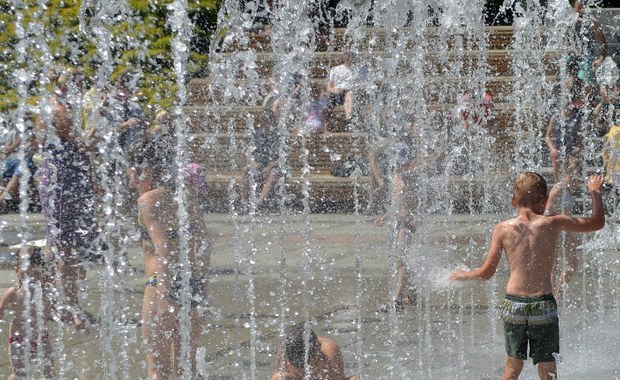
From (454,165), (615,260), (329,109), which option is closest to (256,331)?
(615,260)

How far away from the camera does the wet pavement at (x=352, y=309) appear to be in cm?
587

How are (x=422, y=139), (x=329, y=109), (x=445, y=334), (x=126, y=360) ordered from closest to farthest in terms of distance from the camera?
1. (x=126, y=360)
2. (x=445, y=334)
3. (x=422, y=139)
4. (x=329, y=109)

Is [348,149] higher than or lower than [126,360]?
higher

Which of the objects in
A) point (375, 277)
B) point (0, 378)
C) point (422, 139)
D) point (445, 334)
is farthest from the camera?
point (422, 139)

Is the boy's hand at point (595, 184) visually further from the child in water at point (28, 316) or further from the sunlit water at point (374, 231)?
the child in water at point (28, 316)

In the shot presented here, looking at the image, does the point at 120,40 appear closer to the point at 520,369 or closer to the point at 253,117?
the point at 253,117

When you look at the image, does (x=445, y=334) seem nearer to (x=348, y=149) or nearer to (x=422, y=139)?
(x=422, y=139)

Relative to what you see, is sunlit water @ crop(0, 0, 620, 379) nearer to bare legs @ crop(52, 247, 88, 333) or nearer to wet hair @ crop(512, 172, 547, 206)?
bare legs @ crop(52, 247, 88, 333)

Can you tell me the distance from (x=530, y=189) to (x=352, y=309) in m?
→ 2.75

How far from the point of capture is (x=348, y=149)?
1317cm

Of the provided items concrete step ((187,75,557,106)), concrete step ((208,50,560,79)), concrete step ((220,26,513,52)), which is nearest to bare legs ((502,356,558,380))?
concrete step ((187,75,557,106))

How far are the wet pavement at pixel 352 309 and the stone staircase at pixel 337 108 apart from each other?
5.46 ft

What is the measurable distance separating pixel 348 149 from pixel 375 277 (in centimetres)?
473

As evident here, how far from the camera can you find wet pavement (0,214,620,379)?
5.87 metres
